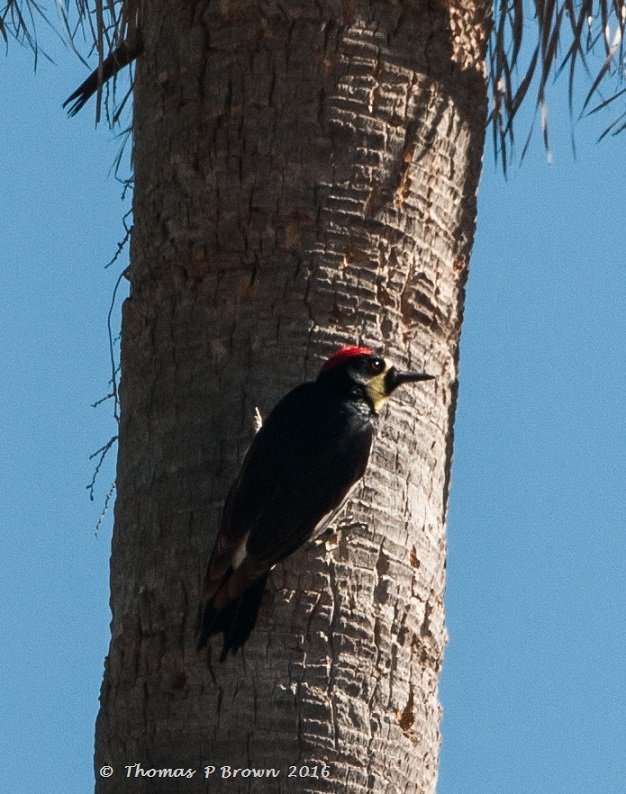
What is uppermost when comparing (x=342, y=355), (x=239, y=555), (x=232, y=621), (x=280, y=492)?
(x=342, y=355)

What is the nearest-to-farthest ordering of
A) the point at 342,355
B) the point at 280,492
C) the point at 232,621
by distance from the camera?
the point at 232,621 → the point at 280,492 → the point at 342,355

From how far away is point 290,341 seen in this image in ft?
12.9

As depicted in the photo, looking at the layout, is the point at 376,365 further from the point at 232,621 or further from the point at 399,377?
the point at 232,621

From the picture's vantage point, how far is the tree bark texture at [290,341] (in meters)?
3.51

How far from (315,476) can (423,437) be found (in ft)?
1.15

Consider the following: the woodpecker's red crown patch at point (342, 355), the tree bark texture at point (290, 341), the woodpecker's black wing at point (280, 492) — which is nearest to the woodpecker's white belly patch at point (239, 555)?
the woodpecker's black wing at point (280, 492)

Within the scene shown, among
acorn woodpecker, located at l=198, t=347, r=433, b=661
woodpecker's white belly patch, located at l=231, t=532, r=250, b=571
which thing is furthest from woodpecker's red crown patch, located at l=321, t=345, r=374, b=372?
woodpecker's white belly patch, located at l=231, t=532, r=250, b=571

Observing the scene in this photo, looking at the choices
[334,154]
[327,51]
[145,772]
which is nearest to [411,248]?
[334,154]

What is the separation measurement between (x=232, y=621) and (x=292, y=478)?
0.49 metres

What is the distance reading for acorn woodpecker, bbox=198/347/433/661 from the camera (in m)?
3.54

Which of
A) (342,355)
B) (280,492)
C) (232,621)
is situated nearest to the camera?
(232,621)

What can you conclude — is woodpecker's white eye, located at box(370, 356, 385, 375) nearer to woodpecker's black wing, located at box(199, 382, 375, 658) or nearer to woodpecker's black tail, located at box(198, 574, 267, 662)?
woodpecker's black wing, located at box(199, 382, 375, 658)

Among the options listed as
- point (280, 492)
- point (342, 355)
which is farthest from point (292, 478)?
point (342, 355)

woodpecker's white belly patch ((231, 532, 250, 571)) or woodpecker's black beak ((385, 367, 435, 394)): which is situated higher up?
woodpecker's black beak ((385, 367, 435, 394))
